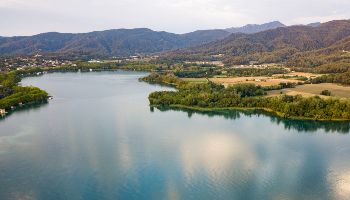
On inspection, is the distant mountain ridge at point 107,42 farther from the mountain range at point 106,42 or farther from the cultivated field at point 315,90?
the cultivated field at point 315,90

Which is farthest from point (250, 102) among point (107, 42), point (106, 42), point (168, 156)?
point (107, 42)

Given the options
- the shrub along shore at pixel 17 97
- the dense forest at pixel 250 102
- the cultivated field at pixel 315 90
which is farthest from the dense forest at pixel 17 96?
the cultivated field at pixel 315 90

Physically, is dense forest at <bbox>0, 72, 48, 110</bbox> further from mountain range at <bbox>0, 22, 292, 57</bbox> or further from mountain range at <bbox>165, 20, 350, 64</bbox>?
mountain range at <bbox>0, 22, 292, 57</bbox>

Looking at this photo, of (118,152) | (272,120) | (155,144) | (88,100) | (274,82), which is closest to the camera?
(118,152)

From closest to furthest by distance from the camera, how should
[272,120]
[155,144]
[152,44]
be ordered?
1. [155,144]
2. [272,120]
3. [152,44]

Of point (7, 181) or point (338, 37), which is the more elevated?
point (338, 37)

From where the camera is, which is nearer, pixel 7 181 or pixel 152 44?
pixel 7 181

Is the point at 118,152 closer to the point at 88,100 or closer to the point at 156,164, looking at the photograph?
the point at 156,164

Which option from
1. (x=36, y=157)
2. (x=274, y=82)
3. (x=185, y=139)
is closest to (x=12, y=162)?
(x=36, y=157)
